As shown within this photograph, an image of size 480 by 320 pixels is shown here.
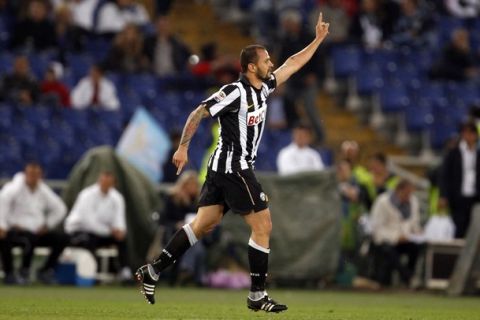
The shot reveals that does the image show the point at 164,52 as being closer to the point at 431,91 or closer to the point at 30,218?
the point at 431,91

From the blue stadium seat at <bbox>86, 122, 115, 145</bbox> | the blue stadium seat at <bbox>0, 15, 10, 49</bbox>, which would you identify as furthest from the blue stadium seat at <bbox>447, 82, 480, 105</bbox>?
the blue stadium seat at <bbox>0, 15, 10, 49</bbox>

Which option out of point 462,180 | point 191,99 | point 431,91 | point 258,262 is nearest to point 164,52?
point 191,99

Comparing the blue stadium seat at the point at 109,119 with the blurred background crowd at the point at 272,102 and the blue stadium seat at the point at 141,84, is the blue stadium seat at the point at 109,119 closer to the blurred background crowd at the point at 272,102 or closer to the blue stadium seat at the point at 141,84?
the blurred background crowd at the point at 272,102

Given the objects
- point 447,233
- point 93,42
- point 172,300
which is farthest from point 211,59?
point 172,300

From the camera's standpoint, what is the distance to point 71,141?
67.2 feet

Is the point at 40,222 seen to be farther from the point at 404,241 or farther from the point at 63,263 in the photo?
the point at 404,241

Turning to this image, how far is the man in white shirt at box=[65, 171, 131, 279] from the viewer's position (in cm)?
1828

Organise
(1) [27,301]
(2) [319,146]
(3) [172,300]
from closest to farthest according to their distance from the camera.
→ 1. (1) [27,301]
2. (3) [172,300]
3. (2) [319,146]

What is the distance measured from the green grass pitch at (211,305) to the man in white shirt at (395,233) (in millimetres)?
1005

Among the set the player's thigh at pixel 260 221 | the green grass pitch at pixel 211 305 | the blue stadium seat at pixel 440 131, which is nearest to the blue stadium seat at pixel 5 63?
the green grass pitch at pixel 211 305

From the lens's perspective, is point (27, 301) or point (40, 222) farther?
point (40, 222)

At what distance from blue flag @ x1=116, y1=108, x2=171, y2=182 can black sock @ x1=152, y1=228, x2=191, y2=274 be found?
8.44 metres

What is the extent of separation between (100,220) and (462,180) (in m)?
5.27

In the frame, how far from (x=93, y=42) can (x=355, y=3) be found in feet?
19.8
